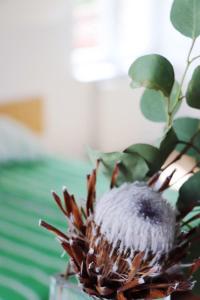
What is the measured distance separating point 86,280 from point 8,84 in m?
2.22

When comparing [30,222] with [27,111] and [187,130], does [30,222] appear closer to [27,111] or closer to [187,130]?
[187,130]

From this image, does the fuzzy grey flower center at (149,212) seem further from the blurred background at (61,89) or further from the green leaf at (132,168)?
the blurred background at (61,89)

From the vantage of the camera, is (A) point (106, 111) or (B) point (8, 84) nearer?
(B) point (8, 84)

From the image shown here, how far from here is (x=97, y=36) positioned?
11.2ft

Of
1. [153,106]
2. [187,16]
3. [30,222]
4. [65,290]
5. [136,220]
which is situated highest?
[187,16]

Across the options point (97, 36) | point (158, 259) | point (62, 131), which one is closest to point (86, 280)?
point (158, 259)

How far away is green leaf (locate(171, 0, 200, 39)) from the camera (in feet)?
2.00

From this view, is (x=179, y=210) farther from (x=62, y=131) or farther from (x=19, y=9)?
(x=62, y=131)

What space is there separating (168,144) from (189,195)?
0.24 ft

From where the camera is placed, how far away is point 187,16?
0.62 m

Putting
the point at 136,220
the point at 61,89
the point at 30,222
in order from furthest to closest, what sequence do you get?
the point at 61,89, the point at 30,222, the point at 136,220

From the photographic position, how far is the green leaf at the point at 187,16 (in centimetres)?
61

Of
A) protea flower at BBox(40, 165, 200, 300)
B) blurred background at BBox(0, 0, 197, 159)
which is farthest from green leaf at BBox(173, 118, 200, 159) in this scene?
blurred background at BBox(0, 0, 197, 159)

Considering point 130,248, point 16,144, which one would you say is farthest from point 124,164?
point 16,144
